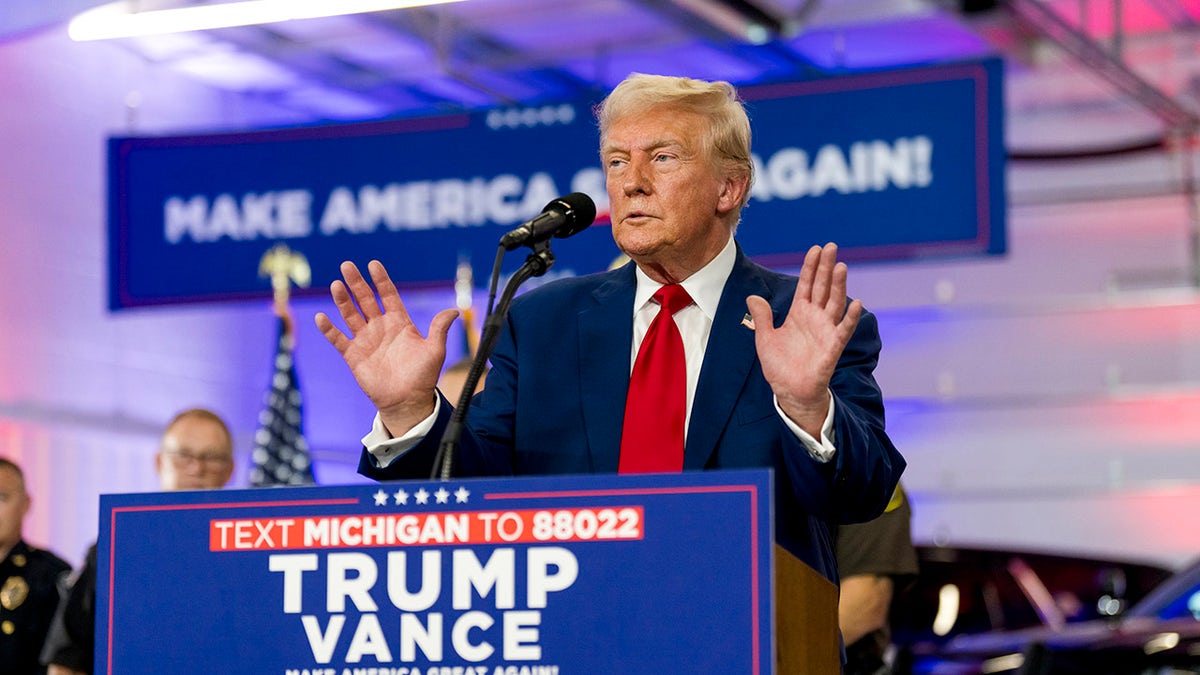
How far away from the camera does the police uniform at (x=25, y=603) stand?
5.75 meters

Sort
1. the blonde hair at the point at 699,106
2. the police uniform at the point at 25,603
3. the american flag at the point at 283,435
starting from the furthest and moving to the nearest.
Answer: the american flag at the point at 283,435 < the police uniform at the point at 25,603 < the blonde hair at the point at 699,106

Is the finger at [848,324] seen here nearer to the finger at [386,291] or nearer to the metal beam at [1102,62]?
the finger at [386,291]

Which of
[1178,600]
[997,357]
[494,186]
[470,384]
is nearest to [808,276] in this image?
[470,384]

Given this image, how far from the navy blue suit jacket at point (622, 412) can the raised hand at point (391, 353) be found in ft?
0.17

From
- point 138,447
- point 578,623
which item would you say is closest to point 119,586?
point 578,623

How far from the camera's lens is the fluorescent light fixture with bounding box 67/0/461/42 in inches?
259

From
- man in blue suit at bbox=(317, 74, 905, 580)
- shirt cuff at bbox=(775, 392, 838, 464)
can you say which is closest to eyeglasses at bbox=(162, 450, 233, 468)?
man in blue suit at bbox=(317, 74, 905, 580)

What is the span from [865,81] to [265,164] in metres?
2.43

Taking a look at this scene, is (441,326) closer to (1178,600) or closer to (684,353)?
(684,353)

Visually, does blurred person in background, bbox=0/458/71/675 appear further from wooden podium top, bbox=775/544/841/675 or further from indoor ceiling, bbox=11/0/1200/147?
indoor ceiling, bbox=11/0/1200/147

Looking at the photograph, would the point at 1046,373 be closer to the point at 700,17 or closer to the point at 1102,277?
the point at 1102,277

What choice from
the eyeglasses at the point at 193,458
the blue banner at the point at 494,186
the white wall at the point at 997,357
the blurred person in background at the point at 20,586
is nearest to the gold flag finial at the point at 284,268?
the blue banner at the point at 494,186

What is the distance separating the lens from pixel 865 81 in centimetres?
659

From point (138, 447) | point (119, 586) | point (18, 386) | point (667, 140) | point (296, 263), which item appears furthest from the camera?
point (138, 447)
